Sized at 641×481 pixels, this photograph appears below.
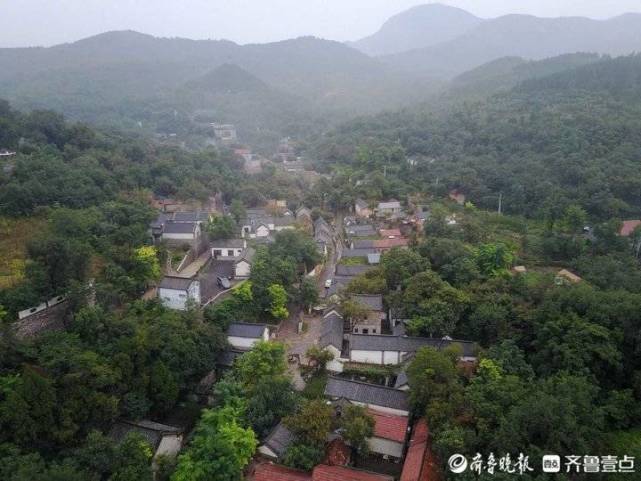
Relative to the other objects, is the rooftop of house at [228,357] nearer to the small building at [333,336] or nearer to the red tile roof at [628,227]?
the small building at [333,336]

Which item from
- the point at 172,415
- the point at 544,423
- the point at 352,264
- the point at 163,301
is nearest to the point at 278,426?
the point at 172,415

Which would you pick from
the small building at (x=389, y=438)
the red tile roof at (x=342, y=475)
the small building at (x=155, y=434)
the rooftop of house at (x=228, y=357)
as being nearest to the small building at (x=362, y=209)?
the rooftop of house at (x=228, y=357)

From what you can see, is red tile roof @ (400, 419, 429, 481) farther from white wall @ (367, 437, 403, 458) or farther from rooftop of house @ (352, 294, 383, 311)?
rooftop of house @ (352, 294, 383, 311)

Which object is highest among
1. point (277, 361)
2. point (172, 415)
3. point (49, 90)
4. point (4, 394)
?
point (49, 90)

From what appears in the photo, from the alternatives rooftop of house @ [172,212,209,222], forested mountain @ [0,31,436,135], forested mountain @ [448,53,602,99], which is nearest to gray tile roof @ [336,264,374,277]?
rooftop of house @ [172,212,209,222]

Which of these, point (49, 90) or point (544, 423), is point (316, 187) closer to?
point (544, 423)
